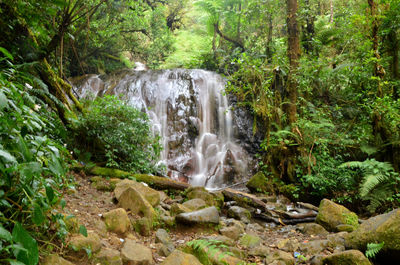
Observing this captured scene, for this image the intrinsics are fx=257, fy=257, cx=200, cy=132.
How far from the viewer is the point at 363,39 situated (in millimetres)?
8227

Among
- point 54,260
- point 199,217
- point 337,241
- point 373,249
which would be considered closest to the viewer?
point 54,260

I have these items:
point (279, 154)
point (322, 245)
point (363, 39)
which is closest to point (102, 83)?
point (279, 154)

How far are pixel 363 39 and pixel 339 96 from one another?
2.08 meters

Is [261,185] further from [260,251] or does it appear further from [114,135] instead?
[114,135]

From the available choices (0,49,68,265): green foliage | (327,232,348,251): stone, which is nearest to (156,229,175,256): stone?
(0,49,68,265): green foliage

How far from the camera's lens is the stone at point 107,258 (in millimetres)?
2318

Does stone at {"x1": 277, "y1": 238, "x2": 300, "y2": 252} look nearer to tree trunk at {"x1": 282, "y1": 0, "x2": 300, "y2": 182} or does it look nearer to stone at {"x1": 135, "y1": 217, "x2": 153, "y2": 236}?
stone at {"x1": 135, "y1": 217, "x2": 153, "y2": 236}

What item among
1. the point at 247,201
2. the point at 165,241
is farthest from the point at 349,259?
the point at 247,201

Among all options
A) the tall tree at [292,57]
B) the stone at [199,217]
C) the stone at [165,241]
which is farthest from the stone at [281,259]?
the tall tree at [292,57]

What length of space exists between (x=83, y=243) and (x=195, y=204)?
9.33 feet

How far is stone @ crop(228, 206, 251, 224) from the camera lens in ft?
17.0

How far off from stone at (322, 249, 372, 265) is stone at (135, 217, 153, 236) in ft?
7.46

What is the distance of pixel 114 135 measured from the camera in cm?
625

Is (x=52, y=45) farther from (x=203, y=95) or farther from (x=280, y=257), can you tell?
(x=203, y=95)
